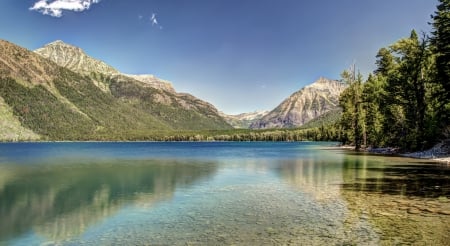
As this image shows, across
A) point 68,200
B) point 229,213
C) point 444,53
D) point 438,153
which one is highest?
point 444,53

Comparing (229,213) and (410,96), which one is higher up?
(410,96)

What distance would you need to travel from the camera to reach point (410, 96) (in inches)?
2965

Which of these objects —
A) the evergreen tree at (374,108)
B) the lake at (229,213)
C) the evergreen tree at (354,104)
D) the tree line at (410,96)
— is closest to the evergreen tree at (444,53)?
the tree line at (410,96)

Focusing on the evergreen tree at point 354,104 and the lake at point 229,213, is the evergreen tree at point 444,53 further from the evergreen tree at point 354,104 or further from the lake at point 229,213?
the evergreen tree at point 354,104

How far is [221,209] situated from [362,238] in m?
9.48

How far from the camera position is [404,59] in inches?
2980

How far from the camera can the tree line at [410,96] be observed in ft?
196

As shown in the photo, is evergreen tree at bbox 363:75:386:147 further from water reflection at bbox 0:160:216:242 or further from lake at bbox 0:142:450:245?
water reflection at bbox 0:160:216:242

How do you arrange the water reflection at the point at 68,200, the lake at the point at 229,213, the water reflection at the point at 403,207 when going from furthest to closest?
the water reflection at the point at 68,200 < the lake at the point at 229,213 < the water reflection at the point at 403,207

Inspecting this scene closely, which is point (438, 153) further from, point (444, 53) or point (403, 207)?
point (403, 207)

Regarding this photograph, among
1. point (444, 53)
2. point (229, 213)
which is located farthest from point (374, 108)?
point (229, 213)

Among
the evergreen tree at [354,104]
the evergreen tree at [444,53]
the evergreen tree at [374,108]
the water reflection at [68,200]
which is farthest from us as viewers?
the evergreen tree at [354,104]

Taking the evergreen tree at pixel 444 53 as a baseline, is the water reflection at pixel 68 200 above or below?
below

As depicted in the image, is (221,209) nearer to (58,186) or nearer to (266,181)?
(266,181)
